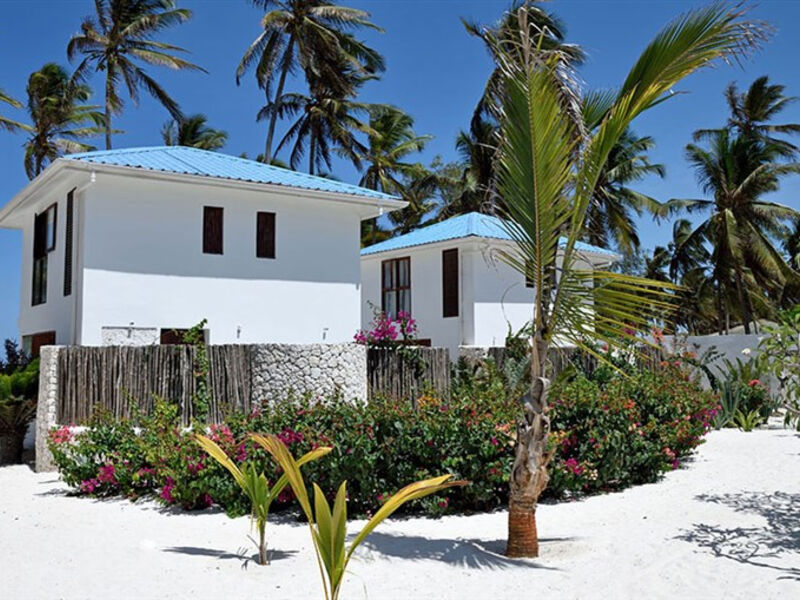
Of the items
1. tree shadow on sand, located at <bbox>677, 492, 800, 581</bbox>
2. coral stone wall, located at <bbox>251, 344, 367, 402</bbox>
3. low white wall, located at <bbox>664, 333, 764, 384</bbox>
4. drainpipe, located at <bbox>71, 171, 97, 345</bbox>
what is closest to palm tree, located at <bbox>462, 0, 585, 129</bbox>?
tree shadow on sand, located at <bbox>677, 492, 800, 581</bbox>

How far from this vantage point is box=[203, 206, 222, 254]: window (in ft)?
53.2

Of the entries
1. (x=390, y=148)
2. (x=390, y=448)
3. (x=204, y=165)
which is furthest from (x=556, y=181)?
(x=390, y=148)

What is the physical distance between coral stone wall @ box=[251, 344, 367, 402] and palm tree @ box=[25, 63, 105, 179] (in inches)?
924

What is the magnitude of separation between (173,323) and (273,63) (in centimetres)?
1759

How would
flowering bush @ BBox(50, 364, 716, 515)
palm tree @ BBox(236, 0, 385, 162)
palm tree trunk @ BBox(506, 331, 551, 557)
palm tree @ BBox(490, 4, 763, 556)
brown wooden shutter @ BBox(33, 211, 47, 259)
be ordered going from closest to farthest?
palm tree @ BBox(490, 4, 763, 556) < palm tree trunk @ BBox(506, 331, 551, 557) < flowering bush @ BBox(50, 364, 716, 515) < brown wooden shutter @ BBox(33, 211, 47, 259) < palm tree @ BBox(236, 0, 385, 162)

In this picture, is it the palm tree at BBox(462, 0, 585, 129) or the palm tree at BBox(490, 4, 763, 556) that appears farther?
the palm tree at BBox(462, 0, 585, 129)

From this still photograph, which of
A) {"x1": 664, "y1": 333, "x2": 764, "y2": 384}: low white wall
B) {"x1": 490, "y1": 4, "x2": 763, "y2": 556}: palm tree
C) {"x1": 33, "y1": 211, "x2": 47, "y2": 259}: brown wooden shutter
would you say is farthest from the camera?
{"x1": 664, "y1": 333, "x2": 764, "y2": 384}: low white wall

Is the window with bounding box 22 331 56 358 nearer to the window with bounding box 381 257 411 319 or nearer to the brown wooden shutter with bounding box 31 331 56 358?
the brown wooden shutter with bounding box 31 331 56 358

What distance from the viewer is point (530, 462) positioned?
632cm

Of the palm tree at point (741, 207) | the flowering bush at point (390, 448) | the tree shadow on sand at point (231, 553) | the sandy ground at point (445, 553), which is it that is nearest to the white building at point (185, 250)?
the flowering bush at point (390, 448)

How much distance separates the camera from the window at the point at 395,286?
2328 cm

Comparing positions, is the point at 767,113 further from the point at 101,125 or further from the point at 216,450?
the point at 216,450

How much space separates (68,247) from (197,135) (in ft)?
76.0

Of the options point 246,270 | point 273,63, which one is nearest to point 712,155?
point 273,63
